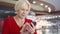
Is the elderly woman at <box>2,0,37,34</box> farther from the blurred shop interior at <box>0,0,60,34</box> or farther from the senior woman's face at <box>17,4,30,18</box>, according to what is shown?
the blurred shop interior at <box>0,0,60,34</box>

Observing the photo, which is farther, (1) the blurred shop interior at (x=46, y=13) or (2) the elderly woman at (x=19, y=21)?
(1) the blurred shop interior at (x=46, y=13)

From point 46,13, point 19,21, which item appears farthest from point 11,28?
point 46,13

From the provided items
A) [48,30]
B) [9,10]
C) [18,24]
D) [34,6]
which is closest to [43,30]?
[48,30]

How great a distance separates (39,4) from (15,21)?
713 mm

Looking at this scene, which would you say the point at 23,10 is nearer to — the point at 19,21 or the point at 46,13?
the point at 19,21

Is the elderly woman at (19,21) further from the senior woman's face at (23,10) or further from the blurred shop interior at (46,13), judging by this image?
the blurred shop interior at (46,13)

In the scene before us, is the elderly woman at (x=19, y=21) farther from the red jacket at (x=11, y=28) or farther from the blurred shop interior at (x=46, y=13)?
the blurred shop interior at (x=46, y=13)

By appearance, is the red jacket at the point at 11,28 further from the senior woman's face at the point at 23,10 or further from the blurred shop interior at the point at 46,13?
the blurred shop interior at the point at 46,13

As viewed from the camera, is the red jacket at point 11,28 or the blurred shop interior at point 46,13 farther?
the blurred shop interior at point 46,13

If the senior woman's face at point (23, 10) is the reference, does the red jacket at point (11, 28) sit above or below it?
below

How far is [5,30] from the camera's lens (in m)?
0.81

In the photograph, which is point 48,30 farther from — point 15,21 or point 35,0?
point 15,21

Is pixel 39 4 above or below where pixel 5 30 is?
above

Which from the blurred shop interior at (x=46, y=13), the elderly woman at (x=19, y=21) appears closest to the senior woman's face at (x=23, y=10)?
the elderly woman at (x=19, y=21)
